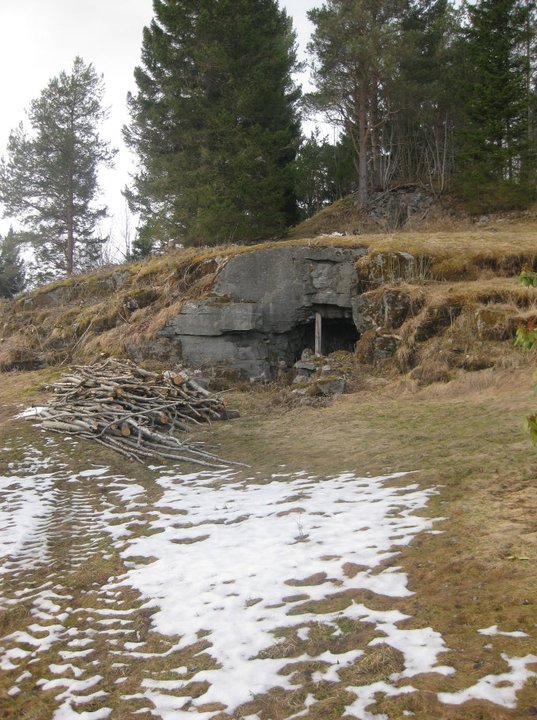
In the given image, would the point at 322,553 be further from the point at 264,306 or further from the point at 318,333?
the point at 264,306

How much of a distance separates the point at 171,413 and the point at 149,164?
11.6 metres

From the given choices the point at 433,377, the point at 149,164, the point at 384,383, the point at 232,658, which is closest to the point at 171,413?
the point at 384,383

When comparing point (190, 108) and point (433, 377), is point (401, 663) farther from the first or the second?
point (190, 108)

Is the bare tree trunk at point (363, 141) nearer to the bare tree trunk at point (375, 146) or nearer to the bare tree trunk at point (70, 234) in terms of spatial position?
the bare tree trunk at point (375, 146)

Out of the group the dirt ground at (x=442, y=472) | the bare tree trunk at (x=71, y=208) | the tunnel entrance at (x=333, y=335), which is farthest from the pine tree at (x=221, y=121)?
the bare tree trunk at (x=71, y=208)

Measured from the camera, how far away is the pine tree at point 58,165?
26.8 m

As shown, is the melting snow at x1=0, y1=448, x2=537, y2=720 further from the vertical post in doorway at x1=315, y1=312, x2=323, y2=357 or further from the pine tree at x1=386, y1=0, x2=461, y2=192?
the pine tree at x1=386, y1=0, x2=461, y2=192

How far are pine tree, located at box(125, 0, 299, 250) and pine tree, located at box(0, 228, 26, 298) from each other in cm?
1732

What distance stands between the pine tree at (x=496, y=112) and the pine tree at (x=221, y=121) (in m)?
6.56

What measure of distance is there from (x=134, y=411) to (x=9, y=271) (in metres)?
28.1

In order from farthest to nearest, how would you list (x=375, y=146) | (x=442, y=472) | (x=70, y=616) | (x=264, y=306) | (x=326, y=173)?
(x=326, y=173) < (x=375, y=146) < (x=264, y=306) < (x=442, y=472) < (x=70, y=616)

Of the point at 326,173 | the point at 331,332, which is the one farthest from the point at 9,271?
the point at 331,332

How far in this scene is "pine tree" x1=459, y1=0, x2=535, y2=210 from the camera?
61.4ft

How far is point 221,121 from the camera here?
57.5ft
